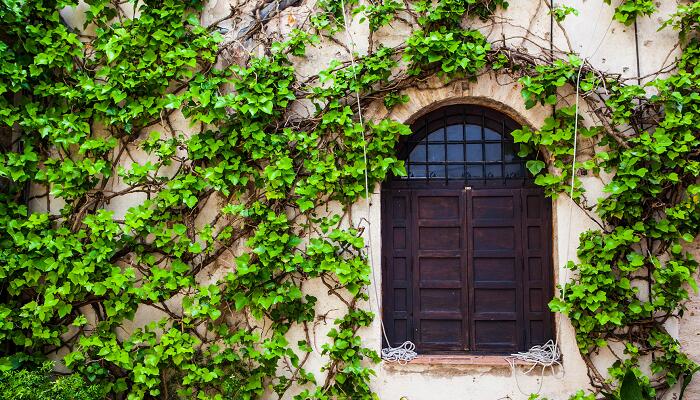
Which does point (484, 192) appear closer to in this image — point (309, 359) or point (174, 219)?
point (309, 359)

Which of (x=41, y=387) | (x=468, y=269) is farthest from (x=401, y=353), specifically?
(x=41, y=387)

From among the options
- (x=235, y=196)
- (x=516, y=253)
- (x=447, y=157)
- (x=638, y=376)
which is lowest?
(x=638, y=376)

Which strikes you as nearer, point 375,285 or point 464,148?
point 375,285

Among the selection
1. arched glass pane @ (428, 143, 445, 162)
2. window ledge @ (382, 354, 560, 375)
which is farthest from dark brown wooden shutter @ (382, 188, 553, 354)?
arched glass pane @ (428, 143, 445, 162)

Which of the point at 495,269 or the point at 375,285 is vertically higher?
the point at 495,269

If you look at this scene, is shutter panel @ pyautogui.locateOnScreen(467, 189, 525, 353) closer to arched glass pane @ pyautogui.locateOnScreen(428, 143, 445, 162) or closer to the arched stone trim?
arched glass pane @ pyautogui.locateOnScreen(428, 143, 445, 162)

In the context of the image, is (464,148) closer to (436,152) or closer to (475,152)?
(475,152)

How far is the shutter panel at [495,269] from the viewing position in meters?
4.66

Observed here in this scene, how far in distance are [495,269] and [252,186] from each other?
6.30ft

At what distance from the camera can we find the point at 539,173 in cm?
472

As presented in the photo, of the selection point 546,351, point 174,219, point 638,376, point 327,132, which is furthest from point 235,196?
point 638,376

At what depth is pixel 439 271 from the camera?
15.5 ft

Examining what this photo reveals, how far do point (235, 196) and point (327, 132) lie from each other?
840 mm

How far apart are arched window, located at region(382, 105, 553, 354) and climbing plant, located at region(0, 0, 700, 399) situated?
25 cm
